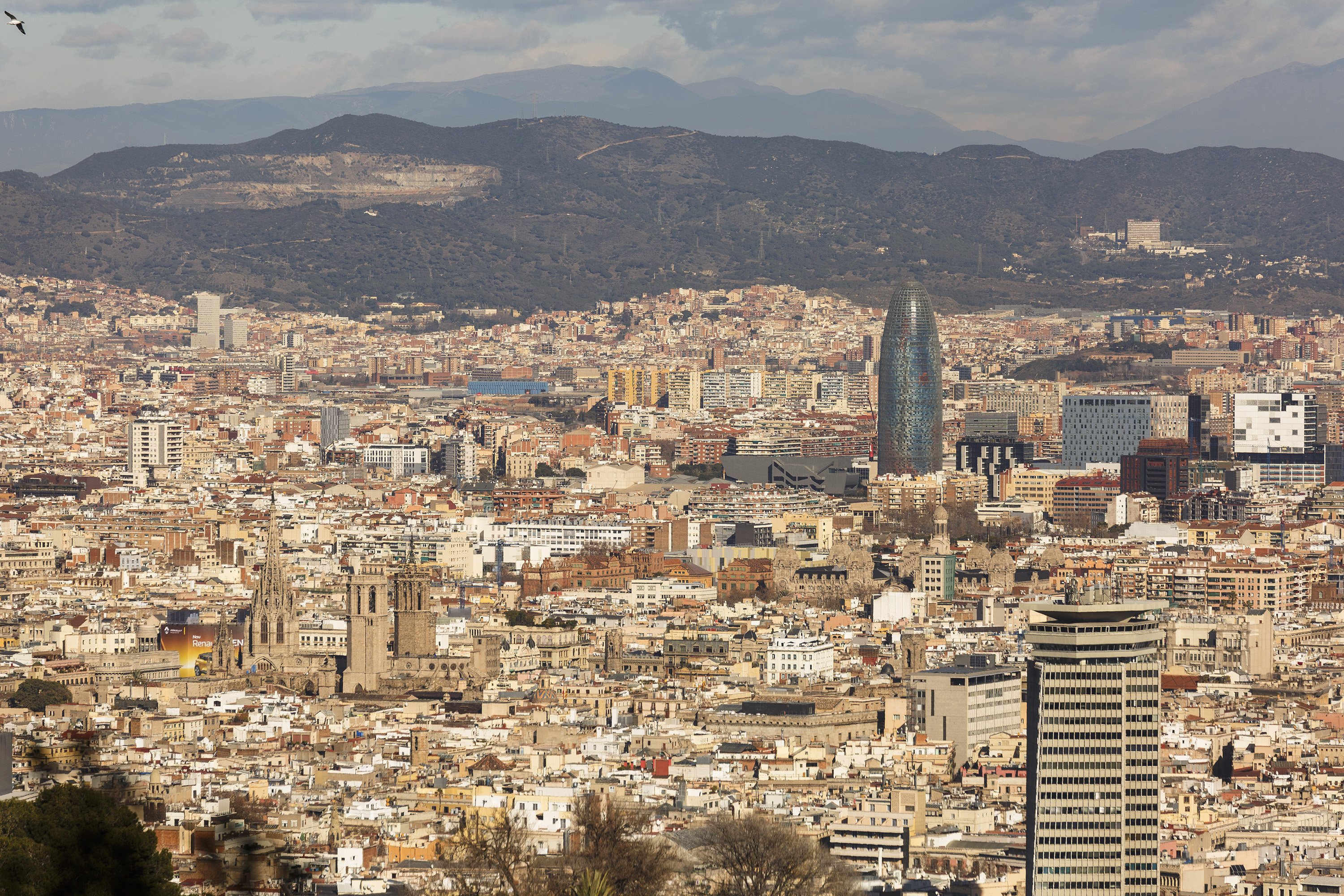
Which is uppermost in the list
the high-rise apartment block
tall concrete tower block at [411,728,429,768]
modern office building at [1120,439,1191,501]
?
the high-rise apartment block

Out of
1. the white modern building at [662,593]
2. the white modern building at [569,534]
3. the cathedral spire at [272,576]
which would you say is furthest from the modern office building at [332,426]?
the cathedral spire at [272,576]

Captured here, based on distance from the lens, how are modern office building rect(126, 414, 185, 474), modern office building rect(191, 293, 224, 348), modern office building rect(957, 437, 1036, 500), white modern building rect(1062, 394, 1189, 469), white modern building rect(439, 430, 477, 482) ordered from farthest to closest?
modern office building rect(191, 293, 224, 348) → white modern building rect(1062, 394, 1189, 469) → modern office building rect(957, 437, 1036, 500) → white modern building rect(439, 430, 477, 482) → modern office building rect(126, 414, 185, 474)

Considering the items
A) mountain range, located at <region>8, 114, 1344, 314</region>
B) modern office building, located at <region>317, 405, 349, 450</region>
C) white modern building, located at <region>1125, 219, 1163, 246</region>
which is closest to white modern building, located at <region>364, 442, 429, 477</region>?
modern office building, located at <region>317, 405, 349, 450</region>

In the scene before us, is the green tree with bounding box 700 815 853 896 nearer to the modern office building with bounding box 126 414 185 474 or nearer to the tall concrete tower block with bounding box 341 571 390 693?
the tall concrete tower block with bounding box 341 571 390 693

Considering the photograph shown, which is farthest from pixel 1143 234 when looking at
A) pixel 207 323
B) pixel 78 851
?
pixel 78 851

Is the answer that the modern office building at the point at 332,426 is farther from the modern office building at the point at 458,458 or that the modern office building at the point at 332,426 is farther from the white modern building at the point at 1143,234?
the white modern building at the point at 1143,234
